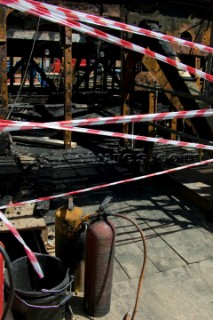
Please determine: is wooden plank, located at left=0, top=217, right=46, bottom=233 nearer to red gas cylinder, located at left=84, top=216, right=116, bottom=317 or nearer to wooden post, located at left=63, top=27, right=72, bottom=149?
red gas cylinder, located at left=84, top=216, right=116, bottom=317

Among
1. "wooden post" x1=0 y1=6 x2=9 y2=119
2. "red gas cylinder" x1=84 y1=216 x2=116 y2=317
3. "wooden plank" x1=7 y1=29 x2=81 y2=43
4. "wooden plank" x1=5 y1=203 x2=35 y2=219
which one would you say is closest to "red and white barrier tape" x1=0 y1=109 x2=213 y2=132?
"red gas cylinder" x1=84 y1=216 x2=116 y2=317

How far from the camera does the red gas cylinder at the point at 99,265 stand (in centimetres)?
305

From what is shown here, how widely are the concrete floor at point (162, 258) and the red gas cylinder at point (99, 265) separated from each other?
0.42ft

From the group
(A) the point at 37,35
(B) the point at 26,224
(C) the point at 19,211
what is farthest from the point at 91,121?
(A) the point at 37,35

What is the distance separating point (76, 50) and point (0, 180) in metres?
9.55

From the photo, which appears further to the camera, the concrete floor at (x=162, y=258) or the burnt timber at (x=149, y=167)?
the burnt timber at (x=149, y=167)

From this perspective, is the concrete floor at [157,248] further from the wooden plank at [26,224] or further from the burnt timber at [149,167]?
the wooden plank at [26,224]

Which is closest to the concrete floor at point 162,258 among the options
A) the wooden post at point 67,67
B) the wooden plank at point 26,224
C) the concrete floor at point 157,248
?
the concrete floor at point 157,248

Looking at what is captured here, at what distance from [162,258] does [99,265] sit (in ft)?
4.31

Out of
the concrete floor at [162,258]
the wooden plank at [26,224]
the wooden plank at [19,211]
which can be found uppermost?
the wooden plank at [19,211]

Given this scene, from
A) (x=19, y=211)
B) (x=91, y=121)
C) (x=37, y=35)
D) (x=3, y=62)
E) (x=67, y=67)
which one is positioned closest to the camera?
(x=91, y=121)

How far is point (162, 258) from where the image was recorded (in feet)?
13.7

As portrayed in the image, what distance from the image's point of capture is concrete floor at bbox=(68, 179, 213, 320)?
3.36m

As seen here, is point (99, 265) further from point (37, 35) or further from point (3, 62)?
point (37, 35)
